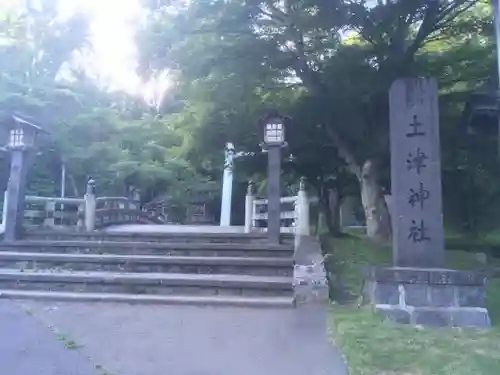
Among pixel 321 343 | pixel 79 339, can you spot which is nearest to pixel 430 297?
pixel 321 343

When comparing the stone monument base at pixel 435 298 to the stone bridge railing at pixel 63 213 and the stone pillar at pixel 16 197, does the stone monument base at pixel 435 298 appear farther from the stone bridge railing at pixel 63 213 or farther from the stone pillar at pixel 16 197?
the stone bridge railing at pixel 63 213

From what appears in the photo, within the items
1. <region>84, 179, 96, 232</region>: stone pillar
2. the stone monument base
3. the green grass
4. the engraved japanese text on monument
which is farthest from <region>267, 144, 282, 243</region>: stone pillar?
<region>84, 179, 96, 232</region>: stone pillar

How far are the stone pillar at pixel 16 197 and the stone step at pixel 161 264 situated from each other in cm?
141

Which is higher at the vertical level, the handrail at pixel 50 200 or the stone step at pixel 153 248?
the handrail at pixel 50 200

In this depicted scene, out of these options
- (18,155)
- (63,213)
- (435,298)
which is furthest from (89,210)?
(435,298)

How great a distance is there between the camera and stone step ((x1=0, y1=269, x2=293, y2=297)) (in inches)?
283

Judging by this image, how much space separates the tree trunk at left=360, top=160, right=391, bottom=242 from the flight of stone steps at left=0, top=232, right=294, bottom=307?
233 centimetres

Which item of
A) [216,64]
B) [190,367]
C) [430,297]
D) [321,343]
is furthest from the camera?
[216,64]

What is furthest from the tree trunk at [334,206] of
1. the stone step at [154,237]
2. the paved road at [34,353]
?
the paved road at [34,353]

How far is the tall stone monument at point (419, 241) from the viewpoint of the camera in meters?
5.62

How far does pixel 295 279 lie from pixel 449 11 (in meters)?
5.80

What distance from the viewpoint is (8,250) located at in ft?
30.9

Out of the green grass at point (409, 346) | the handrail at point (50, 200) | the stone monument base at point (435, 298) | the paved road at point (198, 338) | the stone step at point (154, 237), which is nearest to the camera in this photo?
the green grass at point (409, 346)

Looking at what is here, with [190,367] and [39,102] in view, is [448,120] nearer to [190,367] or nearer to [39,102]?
[190,367]
